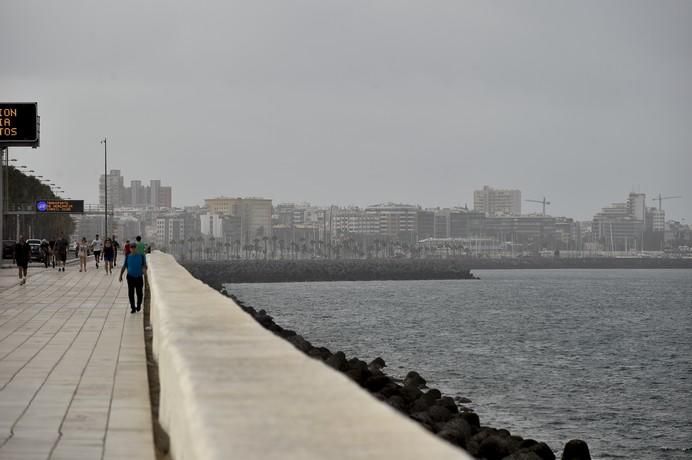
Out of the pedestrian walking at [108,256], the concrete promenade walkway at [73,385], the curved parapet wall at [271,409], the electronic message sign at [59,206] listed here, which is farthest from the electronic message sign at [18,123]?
the curved parapet wall at [271,409]

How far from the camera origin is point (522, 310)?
9488 cm

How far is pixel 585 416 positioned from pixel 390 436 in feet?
99.7

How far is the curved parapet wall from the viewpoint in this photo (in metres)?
3.43

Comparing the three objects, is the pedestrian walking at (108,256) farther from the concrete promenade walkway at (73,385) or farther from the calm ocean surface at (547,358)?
the concrete promenade walkway at (73,385)

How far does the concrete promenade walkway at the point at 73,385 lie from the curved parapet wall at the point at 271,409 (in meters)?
1.24

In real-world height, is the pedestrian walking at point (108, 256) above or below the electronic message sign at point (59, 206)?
below

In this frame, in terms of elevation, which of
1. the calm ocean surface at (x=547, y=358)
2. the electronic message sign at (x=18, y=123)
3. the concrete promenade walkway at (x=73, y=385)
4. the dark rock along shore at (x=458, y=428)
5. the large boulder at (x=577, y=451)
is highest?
the electronic message sign at (x=18, y=123)

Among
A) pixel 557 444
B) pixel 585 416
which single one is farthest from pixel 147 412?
pixel 585 416

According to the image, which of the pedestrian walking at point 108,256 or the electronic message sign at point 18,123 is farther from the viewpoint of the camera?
the pedestrian walking at point 108,256

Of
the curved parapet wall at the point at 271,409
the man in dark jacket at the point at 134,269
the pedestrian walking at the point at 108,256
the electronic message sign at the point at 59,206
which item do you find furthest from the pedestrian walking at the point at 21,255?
the electronic message sign at the point at 59,206

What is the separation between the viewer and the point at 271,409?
14.0 ft

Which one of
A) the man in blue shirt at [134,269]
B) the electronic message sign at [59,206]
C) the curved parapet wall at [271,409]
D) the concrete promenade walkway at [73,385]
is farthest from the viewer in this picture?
the electronic message sign at [59,206]

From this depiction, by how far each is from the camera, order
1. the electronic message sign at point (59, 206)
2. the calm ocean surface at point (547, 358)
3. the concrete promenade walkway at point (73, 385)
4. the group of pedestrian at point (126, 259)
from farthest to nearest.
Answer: the electronic message sign at point (59, 206) → the calm ocean surface at point (547, 358) → the group of pedestrian at point (126, 259) → the concrete promenade walkway at point (73, 385)

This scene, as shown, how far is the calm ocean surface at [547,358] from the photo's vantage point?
30.9 metres
